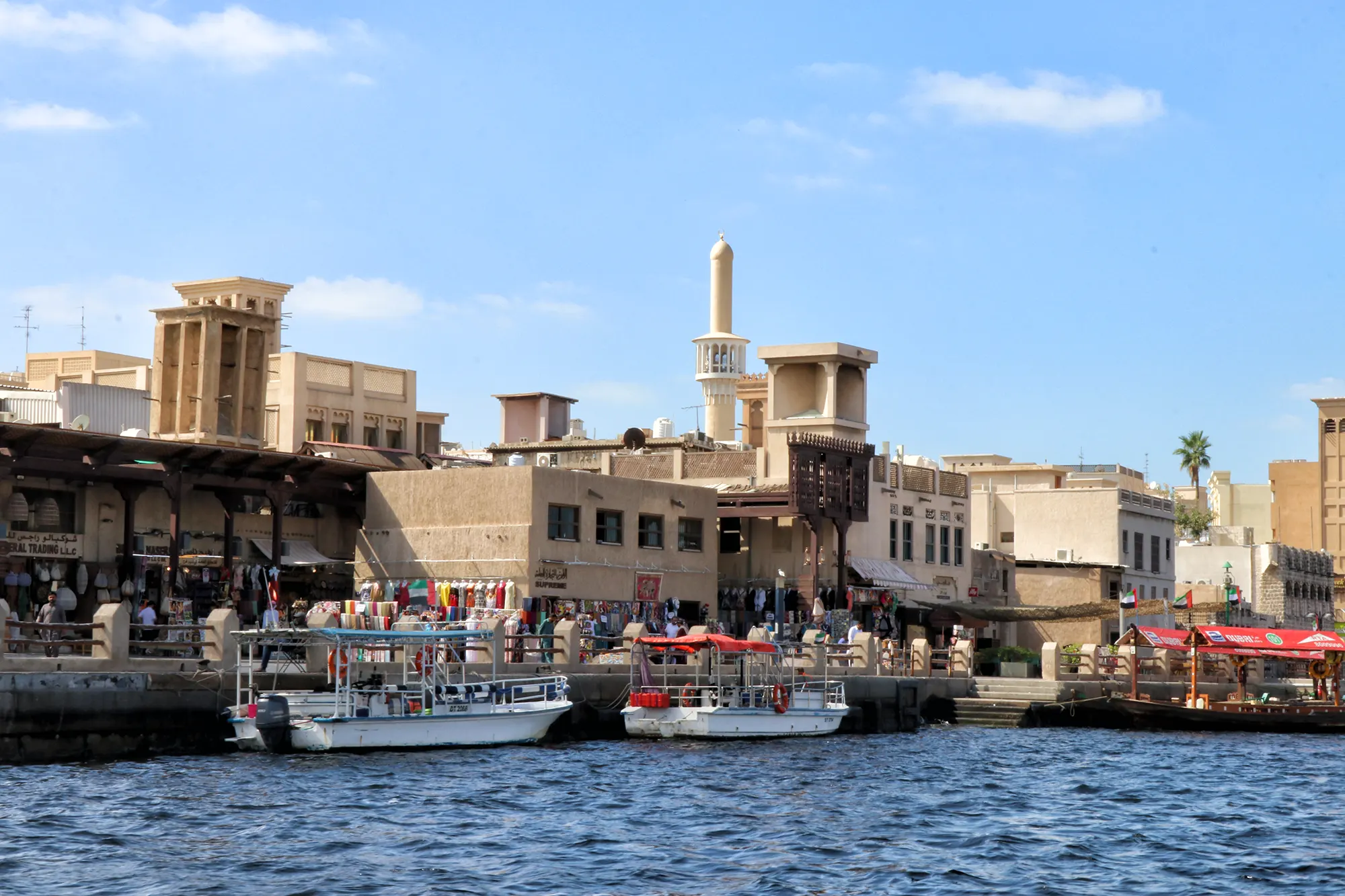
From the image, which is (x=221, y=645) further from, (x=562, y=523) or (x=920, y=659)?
(x=920, y=659)

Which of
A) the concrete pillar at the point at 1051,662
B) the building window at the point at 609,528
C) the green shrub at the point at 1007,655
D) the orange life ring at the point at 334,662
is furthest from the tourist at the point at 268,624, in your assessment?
the green shrub at the point at 1007,655

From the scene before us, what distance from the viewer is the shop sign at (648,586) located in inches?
2158

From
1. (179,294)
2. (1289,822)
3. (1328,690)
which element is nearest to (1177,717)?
(1328,690)

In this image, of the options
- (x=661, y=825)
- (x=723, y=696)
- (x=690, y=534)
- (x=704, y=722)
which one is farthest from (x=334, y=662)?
(x=690, y=534)

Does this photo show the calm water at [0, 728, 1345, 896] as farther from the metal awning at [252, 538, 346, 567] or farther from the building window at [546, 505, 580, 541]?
the metal awning at [252, 538, 346, 567]

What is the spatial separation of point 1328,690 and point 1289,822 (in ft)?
87.2

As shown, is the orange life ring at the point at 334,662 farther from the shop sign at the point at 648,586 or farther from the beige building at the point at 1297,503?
the beige building at the point at 1297,503

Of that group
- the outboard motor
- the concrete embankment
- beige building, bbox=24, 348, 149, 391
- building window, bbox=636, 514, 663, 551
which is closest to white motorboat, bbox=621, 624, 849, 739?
the concrete embankment

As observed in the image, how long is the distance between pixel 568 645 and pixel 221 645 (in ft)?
29.8

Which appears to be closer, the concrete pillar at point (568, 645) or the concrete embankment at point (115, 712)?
the concrete embankment at point (115, 712)

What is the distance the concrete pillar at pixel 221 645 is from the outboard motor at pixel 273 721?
1403 mm

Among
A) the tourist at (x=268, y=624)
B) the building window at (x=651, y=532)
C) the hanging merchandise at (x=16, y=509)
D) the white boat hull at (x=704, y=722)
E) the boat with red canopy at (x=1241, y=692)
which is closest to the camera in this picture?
the tourist at (x=268, y=624)

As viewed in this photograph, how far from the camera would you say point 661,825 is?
92.3ft

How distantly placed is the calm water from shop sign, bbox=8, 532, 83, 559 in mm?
13326
